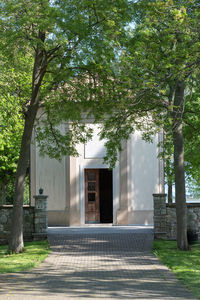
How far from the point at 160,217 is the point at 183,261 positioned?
15.1 ft

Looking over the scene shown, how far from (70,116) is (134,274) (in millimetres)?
6296

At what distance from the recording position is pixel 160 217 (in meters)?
17.3

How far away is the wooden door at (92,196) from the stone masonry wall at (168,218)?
508cm

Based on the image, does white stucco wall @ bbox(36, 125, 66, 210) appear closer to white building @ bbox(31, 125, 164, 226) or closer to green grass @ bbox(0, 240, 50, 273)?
white building @ bbox(31, 125, 164, 226)

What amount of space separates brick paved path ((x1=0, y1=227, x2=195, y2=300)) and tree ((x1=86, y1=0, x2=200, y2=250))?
238 centimetres

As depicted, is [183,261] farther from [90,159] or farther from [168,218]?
[90,159]

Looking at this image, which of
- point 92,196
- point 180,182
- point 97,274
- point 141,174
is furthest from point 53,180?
point 97,274

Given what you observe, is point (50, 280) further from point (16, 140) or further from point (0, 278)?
point (16, 140)

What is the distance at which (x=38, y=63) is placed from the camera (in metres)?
14.8

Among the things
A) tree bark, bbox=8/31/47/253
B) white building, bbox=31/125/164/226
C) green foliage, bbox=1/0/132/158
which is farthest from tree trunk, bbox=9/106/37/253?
white building, bbox=31/125/164/226

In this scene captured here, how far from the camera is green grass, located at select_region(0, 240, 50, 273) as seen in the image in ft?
39.1

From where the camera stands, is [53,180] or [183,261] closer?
[183,261]

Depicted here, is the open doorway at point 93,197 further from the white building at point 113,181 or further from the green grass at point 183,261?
the green grass at point 183,261

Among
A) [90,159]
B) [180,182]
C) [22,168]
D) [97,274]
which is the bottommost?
[97,274]
